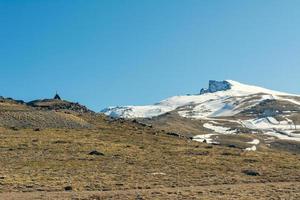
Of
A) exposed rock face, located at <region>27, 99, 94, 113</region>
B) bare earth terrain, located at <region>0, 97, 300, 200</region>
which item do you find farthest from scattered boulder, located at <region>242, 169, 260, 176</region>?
exposed rock face, located at <region>27, 99, 94, 113</region>

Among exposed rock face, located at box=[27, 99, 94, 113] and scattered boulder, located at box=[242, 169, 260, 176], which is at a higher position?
exposed rock face, located at box=[27, 99, 94, 113]

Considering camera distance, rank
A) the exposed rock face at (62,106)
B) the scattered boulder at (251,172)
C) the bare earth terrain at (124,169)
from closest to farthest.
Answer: the bare earth terrain at (124,169) → the scattered boulder at (251,172) → the exposed rock face at (62,106)

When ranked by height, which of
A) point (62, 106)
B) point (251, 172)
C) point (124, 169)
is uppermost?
point (62, 106)

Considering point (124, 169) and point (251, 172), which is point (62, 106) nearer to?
point (124, 169)

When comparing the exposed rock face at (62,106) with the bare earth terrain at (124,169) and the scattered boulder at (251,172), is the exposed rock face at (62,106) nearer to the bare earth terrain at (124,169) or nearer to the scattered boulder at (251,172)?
the bare earth terrain at (124,169)

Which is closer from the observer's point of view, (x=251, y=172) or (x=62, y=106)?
(x=251, y=172)

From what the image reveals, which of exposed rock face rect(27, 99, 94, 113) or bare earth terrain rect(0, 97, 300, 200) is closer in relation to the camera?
bare earth terrain rect(0, 97, 300, 200)

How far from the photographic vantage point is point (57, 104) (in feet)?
560

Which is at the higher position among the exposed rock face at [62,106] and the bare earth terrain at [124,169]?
the exposed rock face at [62,106]

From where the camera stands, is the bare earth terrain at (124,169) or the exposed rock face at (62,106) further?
the exposed rock face at (62,106)

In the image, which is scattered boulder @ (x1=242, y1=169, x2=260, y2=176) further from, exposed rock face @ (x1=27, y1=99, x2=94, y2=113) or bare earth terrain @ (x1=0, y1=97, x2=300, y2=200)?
exposed rock face @ (x1=27, y1=99, x2=94, y2=113)

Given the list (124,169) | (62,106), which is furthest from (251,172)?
(62,106)

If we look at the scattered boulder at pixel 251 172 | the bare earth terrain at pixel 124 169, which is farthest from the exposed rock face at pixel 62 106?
the scattered boulder at pixel 251 172

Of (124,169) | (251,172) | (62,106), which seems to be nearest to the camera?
(251,172)
